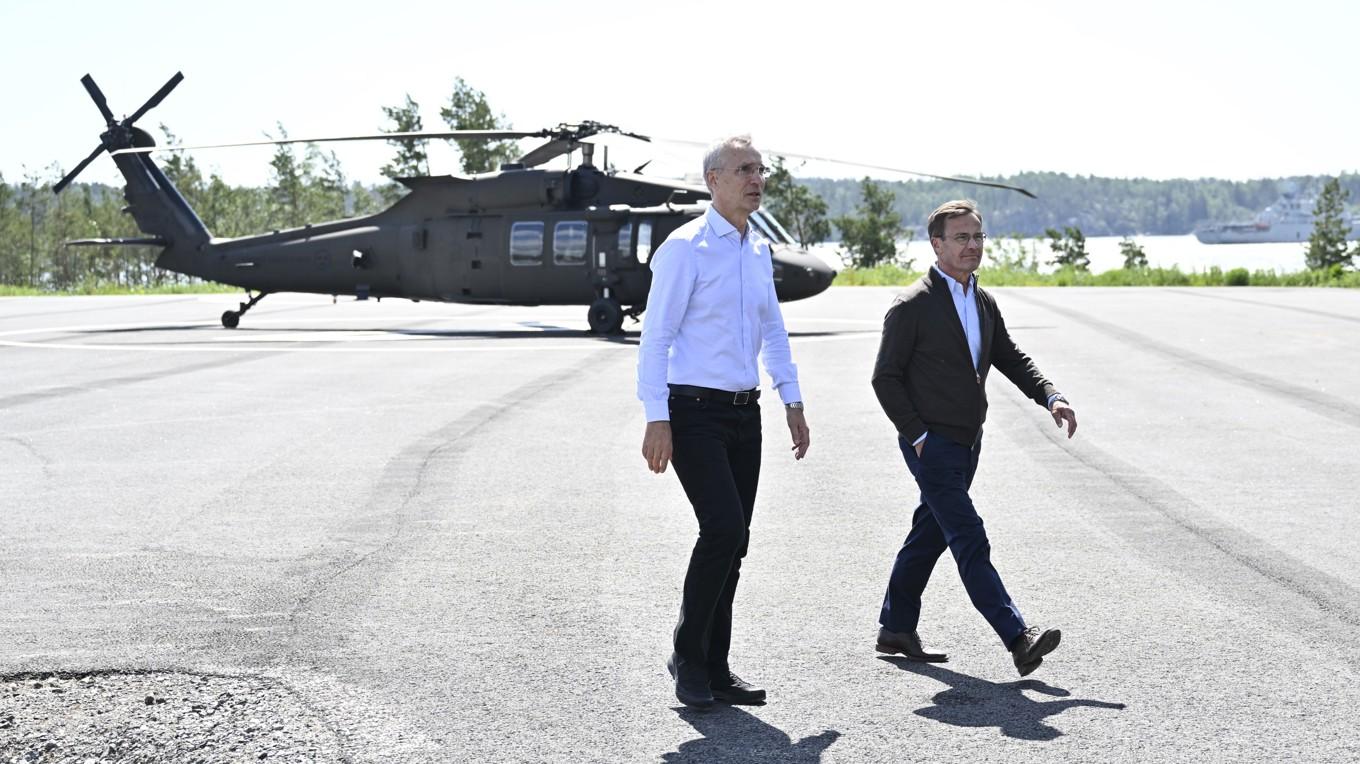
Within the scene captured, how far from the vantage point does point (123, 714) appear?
15.5 ft

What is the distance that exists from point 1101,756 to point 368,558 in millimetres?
4007

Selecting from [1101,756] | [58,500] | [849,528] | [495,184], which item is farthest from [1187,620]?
[495,184]

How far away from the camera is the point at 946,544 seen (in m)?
5.50

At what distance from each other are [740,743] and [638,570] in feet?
8.03

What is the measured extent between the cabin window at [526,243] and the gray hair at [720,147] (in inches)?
743

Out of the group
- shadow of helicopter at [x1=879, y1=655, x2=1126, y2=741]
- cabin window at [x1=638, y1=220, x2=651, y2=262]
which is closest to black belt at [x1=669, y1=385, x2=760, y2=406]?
shadow of helicopter at [x1=879, y1=655, x2=1126, y2=741]

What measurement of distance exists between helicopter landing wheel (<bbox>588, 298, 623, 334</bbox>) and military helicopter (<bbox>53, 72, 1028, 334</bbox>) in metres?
0.02

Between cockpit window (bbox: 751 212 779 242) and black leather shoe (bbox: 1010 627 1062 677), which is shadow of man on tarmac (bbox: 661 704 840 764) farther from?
→ cockpit window (bbox: 751 212 779 242)

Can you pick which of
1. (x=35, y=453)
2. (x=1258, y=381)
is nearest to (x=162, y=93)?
(x=35, y=453)

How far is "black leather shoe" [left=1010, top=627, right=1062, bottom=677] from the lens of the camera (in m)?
5.01

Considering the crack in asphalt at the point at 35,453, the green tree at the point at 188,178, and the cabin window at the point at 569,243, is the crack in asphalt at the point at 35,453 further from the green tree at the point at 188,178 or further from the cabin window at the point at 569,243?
the green tree at the point at 188,178

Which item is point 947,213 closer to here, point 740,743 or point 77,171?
point 740,743

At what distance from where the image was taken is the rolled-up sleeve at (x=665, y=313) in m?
4.98

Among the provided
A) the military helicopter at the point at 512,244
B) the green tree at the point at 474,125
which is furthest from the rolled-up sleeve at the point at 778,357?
the green tree at the point at 474,125
